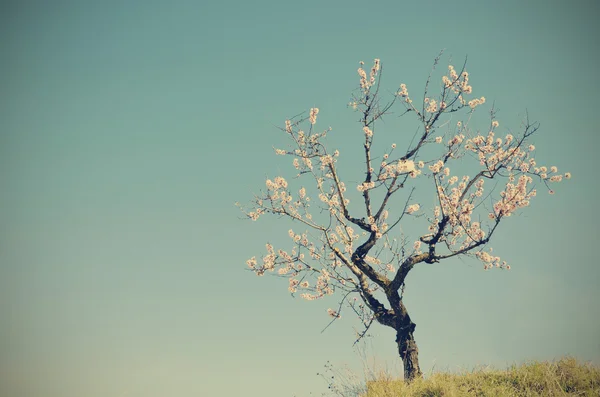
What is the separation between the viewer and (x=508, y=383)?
6.75 metres

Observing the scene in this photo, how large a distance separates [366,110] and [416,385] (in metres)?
6.40

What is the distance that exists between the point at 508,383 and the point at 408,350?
2900mm

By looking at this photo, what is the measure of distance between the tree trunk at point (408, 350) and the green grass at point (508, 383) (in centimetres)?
141

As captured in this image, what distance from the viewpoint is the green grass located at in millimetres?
6395

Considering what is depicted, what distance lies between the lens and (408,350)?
9438 millimetres

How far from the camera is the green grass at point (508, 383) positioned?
6.39 meters

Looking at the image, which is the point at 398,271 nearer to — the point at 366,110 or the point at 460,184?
the point at 460,184

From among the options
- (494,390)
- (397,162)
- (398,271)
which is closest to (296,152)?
(397,162)

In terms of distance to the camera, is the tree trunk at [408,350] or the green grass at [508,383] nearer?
the green grass at [508,383]

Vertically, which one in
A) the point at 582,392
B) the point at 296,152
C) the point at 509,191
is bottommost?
the point at 582,392

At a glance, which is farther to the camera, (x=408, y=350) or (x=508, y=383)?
(x=408, y=350)

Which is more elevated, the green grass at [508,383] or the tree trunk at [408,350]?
the tree trunk at [408,350]

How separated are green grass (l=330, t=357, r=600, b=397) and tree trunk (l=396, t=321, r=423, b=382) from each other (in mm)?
1410

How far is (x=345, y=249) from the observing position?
11.0 metres
